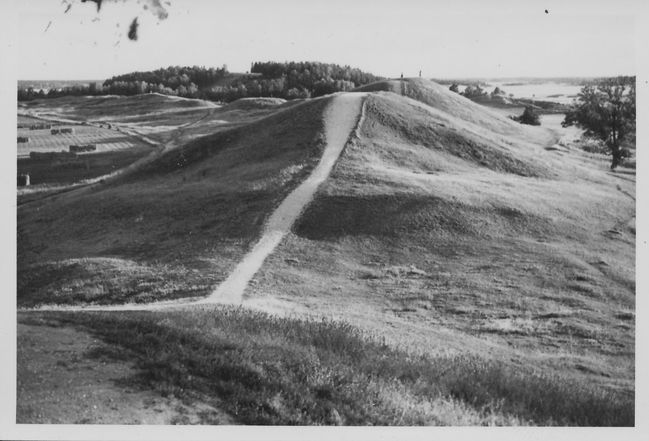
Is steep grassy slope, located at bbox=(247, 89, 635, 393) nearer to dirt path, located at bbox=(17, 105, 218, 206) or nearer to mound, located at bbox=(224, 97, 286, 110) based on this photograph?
dirt path, located at bbox=(17, 105, 218, 206)

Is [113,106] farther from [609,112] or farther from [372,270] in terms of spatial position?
[609,112]

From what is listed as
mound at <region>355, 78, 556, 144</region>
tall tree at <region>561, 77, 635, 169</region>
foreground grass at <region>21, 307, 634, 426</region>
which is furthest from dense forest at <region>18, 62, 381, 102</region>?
foreground grass at <region>21, 307, 634, 426</region>

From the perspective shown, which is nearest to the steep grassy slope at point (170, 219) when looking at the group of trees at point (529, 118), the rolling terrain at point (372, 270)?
the rolling terrain at point (372, 270)

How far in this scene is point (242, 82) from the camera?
222ft

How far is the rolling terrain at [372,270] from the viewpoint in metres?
16.7

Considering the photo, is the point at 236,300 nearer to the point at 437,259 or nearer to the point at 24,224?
the point at 437,259

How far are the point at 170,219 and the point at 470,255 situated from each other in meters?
16.5

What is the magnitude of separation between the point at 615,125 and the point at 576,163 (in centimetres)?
905

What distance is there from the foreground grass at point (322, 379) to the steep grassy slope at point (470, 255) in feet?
4.94

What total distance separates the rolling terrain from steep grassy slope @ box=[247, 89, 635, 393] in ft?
0.37

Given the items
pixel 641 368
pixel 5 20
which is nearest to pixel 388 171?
pixel 641 368

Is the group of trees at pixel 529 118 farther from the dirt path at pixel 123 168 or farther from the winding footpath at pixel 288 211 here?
the dirt path at pixel 123 168

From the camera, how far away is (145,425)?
15031 millimetres

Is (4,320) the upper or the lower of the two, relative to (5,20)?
lower
